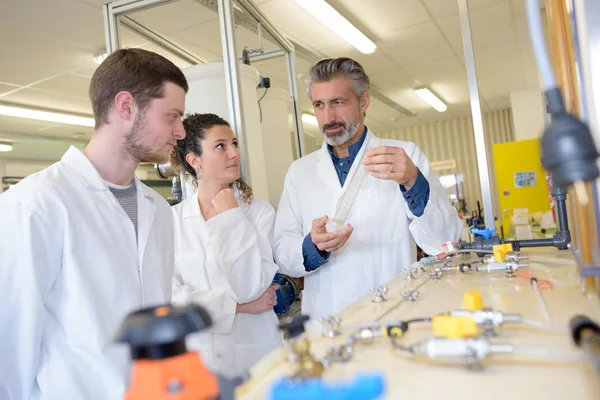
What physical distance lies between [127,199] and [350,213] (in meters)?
0.72

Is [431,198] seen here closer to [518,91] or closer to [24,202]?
[24,202]

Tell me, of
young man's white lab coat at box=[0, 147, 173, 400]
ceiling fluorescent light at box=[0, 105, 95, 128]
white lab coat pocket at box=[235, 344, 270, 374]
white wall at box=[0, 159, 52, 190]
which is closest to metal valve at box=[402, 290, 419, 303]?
young man's white lab coat at box=[0, 147, 173, 400]

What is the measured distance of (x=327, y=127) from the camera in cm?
158

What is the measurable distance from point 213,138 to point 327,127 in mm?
403

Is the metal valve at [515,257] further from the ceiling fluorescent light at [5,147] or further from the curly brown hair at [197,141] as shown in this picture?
the ceiling fluorescent light at [5,147]

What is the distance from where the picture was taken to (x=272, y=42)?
3.43 metres

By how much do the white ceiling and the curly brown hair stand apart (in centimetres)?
163

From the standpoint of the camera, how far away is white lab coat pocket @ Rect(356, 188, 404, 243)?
4.98 feet

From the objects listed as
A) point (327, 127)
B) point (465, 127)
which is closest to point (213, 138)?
point (327, 127)

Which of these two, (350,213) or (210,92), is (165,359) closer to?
(350,213)

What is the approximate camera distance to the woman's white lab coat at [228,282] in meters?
1.40

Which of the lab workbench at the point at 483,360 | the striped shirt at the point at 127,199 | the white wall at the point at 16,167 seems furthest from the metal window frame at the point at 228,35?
the white wall at the point at 16,167

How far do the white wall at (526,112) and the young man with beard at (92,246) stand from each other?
19.5ft

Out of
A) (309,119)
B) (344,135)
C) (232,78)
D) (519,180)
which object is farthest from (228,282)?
(309,119)
